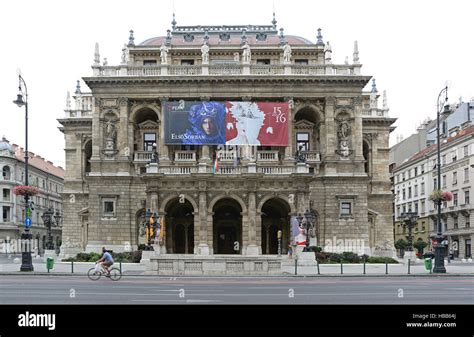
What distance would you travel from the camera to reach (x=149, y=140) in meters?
54.6

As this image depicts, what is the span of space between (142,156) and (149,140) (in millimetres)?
2792

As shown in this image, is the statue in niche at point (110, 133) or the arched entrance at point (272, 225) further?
the arched entrance at point (272, 225)

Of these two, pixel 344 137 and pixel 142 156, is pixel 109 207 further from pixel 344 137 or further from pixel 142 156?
pixel 344 137

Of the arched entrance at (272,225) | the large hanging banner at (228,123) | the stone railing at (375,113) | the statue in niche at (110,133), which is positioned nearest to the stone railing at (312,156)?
the large hanging banner at (228,123)

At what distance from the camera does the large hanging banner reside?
5038cm

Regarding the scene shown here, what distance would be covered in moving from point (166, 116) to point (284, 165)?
35.4ft

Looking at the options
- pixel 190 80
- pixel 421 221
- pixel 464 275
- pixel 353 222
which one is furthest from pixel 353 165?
pixel 421 221

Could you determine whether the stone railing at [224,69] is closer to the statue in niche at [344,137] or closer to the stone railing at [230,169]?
the stone railing at [230,169]

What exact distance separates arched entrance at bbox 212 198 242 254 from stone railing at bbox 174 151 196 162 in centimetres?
474

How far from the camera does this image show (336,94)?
5184 cm

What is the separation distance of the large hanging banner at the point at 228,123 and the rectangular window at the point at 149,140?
445 cm

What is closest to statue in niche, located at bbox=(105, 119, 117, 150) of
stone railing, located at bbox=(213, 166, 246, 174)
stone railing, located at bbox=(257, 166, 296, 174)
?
stone railing, located at bbox=(213, 166, 246, 174)

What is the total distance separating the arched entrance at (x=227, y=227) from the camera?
52.3 m
